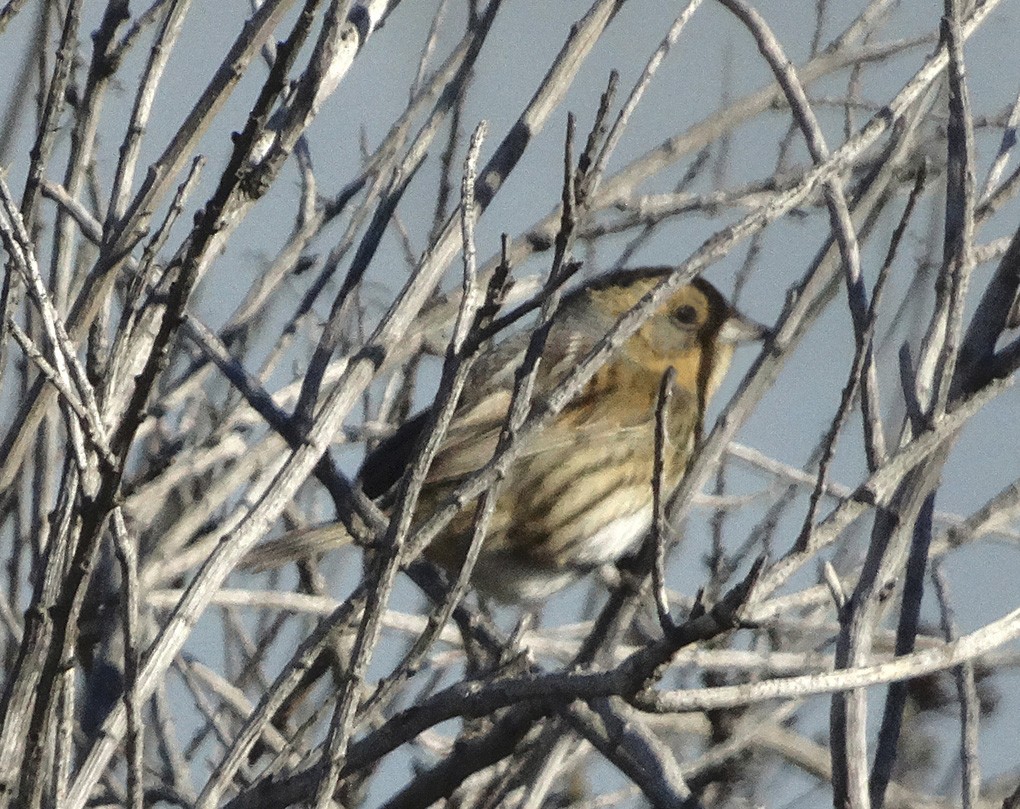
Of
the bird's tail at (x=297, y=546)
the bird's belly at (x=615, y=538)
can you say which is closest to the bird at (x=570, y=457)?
the bird's belly at (x=615, y=538)

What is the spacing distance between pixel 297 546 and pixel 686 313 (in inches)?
69.0

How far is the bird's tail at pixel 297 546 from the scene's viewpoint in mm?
3725

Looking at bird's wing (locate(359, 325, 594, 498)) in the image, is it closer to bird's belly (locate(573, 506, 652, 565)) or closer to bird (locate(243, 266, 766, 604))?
bird (locate(243, 266, 766, 604))

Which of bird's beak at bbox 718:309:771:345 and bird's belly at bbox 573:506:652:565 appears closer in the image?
bird's belly at bbox 573:506:652:565

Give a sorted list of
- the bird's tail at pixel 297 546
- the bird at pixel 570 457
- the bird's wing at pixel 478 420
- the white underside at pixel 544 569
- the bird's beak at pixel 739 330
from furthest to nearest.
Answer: the bird's beak at pixel 739 330
the white underside at pixel 544 569
the bird at pixel 570 457
the bird's wing at pixel 478 420
the bird's tail at pixel 297 546

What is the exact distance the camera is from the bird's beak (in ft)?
16.0

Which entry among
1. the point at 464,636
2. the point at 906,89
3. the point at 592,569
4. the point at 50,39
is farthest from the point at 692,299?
the point at 906,89

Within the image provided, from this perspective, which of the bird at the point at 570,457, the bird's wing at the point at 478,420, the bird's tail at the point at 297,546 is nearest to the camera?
the bird's tail at the point at 297,546

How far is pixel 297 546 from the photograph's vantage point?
12.3 ft

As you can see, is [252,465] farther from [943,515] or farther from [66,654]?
[943,515]

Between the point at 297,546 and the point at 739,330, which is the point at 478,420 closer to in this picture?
the point at 297,546

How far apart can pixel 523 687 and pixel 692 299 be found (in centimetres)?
316

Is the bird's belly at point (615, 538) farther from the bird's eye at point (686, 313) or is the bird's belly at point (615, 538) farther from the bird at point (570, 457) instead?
the bird's eye at point (686, 313)

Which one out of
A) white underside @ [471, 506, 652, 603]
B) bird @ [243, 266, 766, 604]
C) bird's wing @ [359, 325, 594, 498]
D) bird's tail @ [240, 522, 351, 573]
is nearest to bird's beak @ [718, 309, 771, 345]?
bird @ [243, 266, 766, 604]
